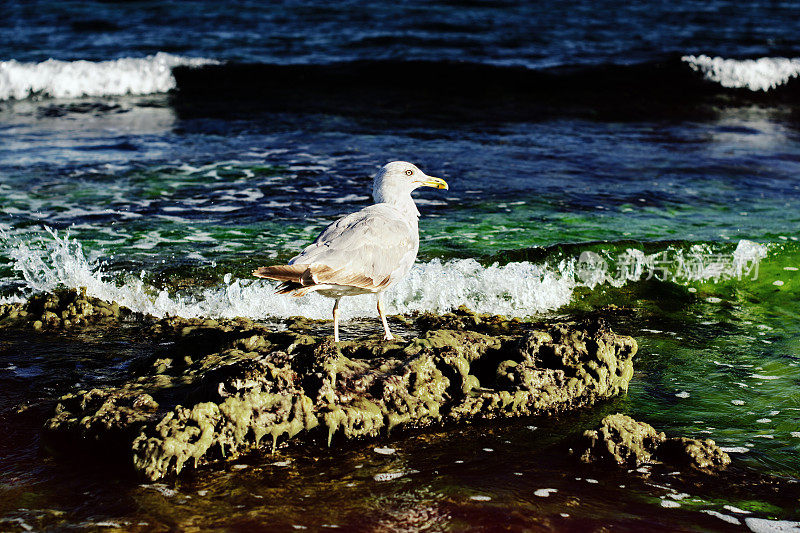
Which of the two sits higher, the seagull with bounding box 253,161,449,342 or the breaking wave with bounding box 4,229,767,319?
the seagull with bounding box 253,161,449,342

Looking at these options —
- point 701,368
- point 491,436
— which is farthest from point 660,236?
point 491,436

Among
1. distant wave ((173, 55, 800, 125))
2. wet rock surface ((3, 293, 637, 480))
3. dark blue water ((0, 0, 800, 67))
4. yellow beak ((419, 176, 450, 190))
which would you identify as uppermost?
dark blue water ((0, 0, 800, 67))

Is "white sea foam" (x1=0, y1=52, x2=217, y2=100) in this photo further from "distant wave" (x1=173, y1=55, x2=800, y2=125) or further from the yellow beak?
the yellow beak

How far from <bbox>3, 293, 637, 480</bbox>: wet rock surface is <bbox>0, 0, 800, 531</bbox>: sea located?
0.13 meters

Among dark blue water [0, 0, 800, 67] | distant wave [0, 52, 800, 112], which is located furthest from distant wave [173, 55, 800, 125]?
dark blue water [0, 0, 800, 67]

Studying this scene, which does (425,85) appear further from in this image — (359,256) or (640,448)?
(640,448)

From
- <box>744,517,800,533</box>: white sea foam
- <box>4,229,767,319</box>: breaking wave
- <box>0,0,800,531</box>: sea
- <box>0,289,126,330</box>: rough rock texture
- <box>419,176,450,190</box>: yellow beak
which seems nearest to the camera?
<box>744,517,800,533</box>: white sea foam

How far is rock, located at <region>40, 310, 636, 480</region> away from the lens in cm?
383

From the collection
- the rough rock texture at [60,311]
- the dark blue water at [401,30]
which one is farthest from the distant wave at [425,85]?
the rough rock texture at [60,311]

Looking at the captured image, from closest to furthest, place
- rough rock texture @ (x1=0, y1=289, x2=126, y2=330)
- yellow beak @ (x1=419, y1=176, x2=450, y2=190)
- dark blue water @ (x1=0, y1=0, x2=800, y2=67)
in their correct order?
yellow beak @ (x1=419, y1=176, x2=450, y2=190) → rough rock texture @ (x1=0, y1=289, x2=126, y2=330) → dark blue water @ (x1=0, y1=0, x2=800, y2=67)

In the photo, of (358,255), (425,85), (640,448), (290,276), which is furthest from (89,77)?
(640,448)

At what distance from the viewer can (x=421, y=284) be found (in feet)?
21.7

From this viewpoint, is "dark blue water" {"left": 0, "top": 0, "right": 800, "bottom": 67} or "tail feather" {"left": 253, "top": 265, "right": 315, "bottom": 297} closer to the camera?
"tail feather" {"left": 253, "top": 265, "right": 315, "bottom": 297}

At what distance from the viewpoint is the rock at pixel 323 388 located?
151 inches
